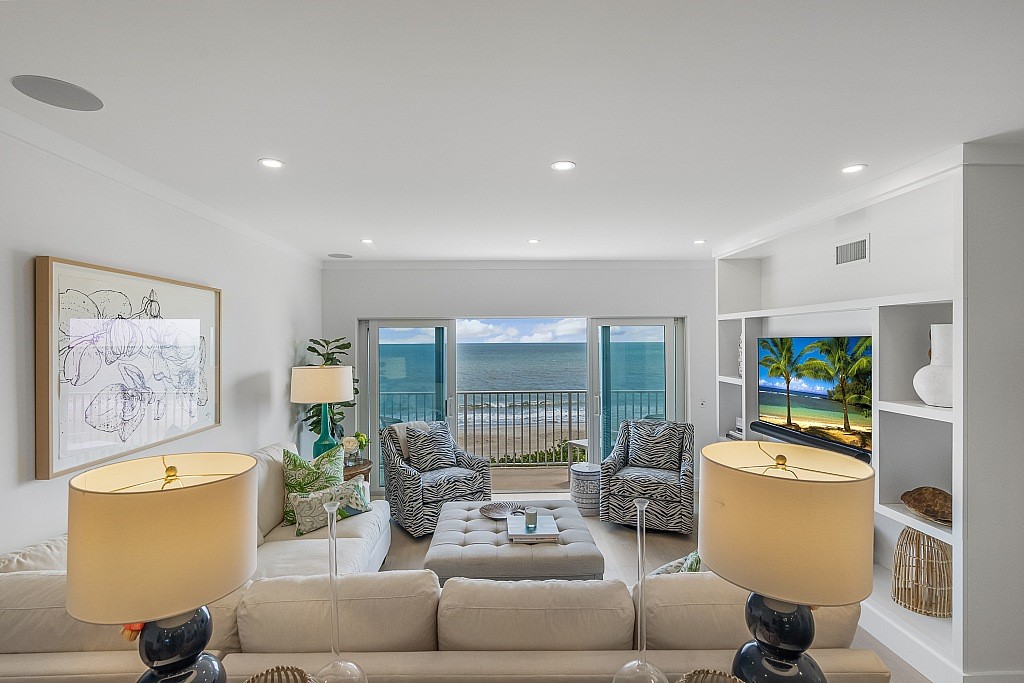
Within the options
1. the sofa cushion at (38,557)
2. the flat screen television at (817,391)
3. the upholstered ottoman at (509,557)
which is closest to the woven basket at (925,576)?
the flat screen television at (817,391)

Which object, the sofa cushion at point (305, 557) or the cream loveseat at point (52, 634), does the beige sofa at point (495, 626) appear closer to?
the cream loveseat at point (52, 634)

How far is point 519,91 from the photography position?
5.92ft

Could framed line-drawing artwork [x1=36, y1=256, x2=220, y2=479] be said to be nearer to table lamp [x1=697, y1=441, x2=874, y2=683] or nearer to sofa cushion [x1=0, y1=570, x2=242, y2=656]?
sofa cushion [x1=0, y1=570, x2=242, y2=656]

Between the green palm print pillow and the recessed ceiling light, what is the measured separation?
2.38 meters

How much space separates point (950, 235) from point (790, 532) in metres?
2.50

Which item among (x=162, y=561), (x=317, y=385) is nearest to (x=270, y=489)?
(x=317, y=385)

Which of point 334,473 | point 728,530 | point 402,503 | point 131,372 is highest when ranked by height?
point 131,372

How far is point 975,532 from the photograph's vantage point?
2361 mm

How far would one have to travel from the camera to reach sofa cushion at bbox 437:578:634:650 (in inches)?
61.3

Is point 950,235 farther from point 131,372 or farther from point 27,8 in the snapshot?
point 131,372

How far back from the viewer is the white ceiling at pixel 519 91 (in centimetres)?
139

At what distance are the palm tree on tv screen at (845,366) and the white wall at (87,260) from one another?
3955 mm

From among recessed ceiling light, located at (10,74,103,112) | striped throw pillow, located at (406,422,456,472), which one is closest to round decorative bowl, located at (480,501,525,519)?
striped throw pillow, located at (406,422,456,472)

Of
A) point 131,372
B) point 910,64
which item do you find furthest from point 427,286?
point 910,64
